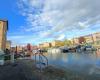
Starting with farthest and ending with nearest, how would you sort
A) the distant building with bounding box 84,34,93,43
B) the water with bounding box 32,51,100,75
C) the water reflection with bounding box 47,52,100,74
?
the distant building with bounding box 84,34,93,43, the water reflection with bounding box 47,52,100,74, the water with bounding box 32,51,100,75

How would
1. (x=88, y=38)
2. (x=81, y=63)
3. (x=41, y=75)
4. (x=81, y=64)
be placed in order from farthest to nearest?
(x=88, y=38) < (x=81, y=63) < (x=81, y=64) < (x=41, y=75)

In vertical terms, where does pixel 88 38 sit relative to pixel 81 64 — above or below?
above

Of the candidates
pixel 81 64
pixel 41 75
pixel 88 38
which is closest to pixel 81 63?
pixel 81 64

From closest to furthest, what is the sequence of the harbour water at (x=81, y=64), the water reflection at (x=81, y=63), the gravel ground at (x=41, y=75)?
the gravel ground at (x=41, y=75)
the harbour water at (x=81, y=64)
the water reflection at (x=81, y=63)


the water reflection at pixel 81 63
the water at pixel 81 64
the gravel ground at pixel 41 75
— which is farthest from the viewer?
the water reflection at pixel 81 63

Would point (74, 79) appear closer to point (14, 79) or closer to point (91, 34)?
point (14, 79)

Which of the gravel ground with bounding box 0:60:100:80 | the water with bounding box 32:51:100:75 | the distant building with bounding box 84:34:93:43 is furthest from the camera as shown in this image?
the distant building with bounding box 84:34:93:43

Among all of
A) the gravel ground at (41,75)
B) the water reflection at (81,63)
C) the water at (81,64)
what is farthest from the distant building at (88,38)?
the gravel ground at (41,75)

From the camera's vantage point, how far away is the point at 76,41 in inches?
6442

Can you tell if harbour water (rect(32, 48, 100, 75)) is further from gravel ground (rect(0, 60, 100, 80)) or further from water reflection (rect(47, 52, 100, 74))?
gravel ground (rect(0, 60, 100, 80))

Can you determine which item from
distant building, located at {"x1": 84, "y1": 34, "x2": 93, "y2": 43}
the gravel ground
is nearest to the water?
the gravel ground

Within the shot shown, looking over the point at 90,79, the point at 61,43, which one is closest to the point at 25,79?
the point at 90,79

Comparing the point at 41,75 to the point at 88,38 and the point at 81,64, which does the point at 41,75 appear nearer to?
the point at 81,64

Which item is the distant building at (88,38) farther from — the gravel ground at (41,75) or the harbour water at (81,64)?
the gravel ground at (41,75)
